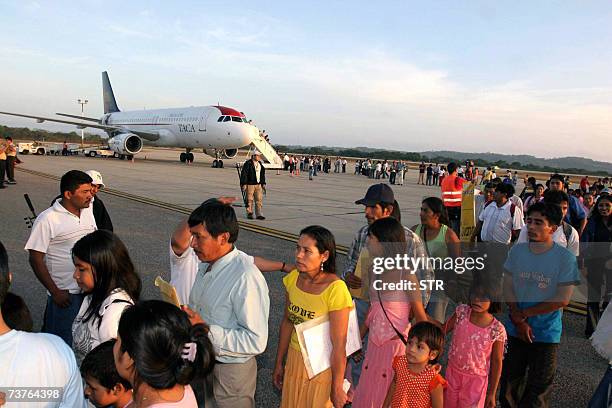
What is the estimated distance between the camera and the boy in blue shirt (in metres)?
3.33

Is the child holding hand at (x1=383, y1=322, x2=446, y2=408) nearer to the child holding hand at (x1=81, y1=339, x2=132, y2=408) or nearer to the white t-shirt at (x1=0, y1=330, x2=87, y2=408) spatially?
the child holding hand at (x1=81, y1=339, x2=132, y2=408)

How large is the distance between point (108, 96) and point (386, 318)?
49845 millimetres

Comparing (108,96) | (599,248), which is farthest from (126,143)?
(599,248)

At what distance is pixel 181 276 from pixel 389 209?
1.80m

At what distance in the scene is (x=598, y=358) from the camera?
476 centimetres

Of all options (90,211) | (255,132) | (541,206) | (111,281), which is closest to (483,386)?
(541,206)

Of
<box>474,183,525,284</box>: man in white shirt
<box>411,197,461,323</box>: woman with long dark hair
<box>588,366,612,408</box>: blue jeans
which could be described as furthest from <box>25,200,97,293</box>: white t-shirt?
<box>474,183,525,284</box>: man in white shirt

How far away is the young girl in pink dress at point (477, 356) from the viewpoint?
3174 millimetres

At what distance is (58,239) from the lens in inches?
151

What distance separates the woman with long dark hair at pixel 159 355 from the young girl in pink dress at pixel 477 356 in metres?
2.09

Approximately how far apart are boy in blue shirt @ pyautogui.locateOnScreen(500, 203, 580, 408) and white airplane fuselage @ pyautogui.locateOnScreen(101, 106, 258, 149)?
27.8m

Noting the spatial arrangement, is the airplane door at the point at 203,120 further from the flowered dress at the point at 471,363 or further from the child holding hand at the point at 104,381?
the child holding hand at the point at 104,381

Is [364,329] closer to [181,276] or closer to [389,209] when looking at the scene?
[389,209]

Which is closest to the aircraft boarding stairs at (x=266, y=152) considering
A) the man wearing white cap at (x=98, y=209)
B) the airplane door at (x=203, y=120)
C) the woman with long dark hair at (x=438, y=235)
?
the airplane door at (x=203, y=120)
